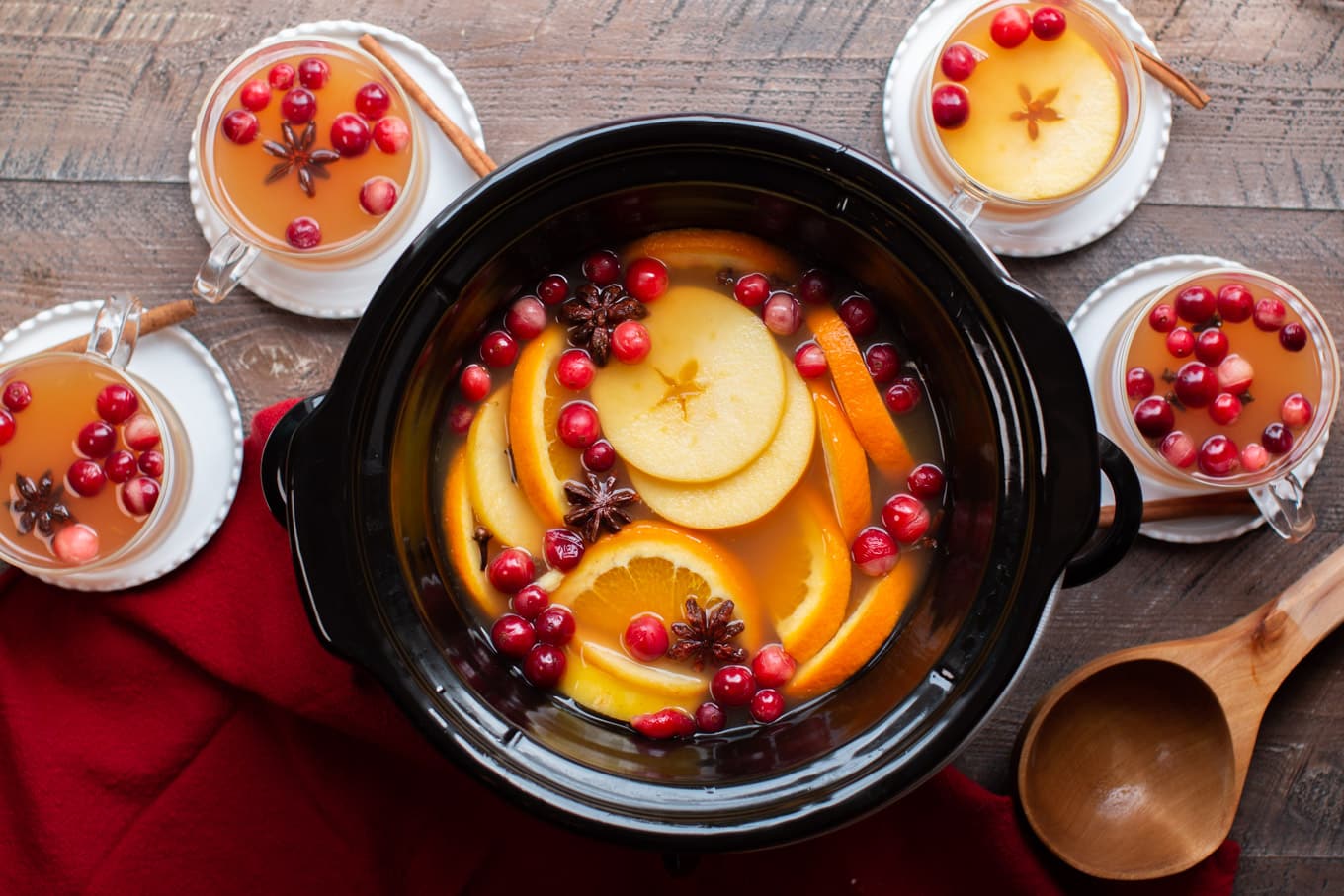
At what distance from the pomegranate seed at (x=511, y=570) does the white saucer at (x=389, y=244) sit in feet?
1.70

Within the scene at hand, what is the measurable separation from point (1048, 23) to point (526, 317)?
1.02m

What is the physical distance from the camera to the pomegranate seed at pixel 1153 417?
67.5 inches

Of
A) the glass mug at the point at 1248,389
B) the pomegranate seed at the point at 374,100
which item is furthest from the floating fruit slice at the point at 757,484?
the pomegranate seed at the point at 374,100

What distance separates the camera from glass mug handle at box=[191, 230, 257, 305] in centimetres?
167

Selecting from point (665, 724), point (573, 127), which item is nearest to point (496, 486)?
point (665, 724)

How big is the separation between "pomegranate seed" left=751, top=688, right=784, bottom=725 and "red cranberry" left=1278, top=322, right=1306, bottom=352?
1.05 meters

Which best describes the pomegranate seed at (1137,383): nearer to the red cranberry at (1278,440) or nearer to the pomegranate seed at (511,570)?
the red cranberry at (1278,440)

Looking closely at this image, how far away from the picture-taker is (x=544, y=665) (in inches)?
61.3

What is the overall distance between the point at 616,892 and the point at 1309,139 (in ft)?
5.92

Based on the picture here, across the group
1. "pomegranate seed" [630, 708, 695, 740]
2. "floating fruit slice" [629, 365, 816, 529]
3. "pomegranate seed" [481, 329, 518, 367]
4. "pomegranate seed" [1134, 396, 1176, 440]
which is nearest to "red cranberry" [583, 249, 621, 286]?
"pomegranate seed" [481, 329, 518, 367]

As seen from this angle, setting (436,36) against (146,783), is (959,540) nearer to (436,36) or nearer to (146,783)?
(436,36)

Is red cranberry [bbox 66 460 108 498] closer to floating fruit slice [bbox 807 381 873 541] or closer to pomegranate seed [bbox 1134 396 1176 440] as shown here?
floating fruit slice [bbox 807 381 873 541]

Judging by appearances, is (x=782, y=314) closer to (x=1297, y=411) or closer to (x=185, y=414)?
(x=1297, y=411)

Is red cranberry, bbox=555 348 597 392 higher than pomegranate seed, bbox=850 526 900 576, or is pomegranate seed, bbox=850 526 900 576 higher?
pomegranate seed, bbox=850 526 900 576
